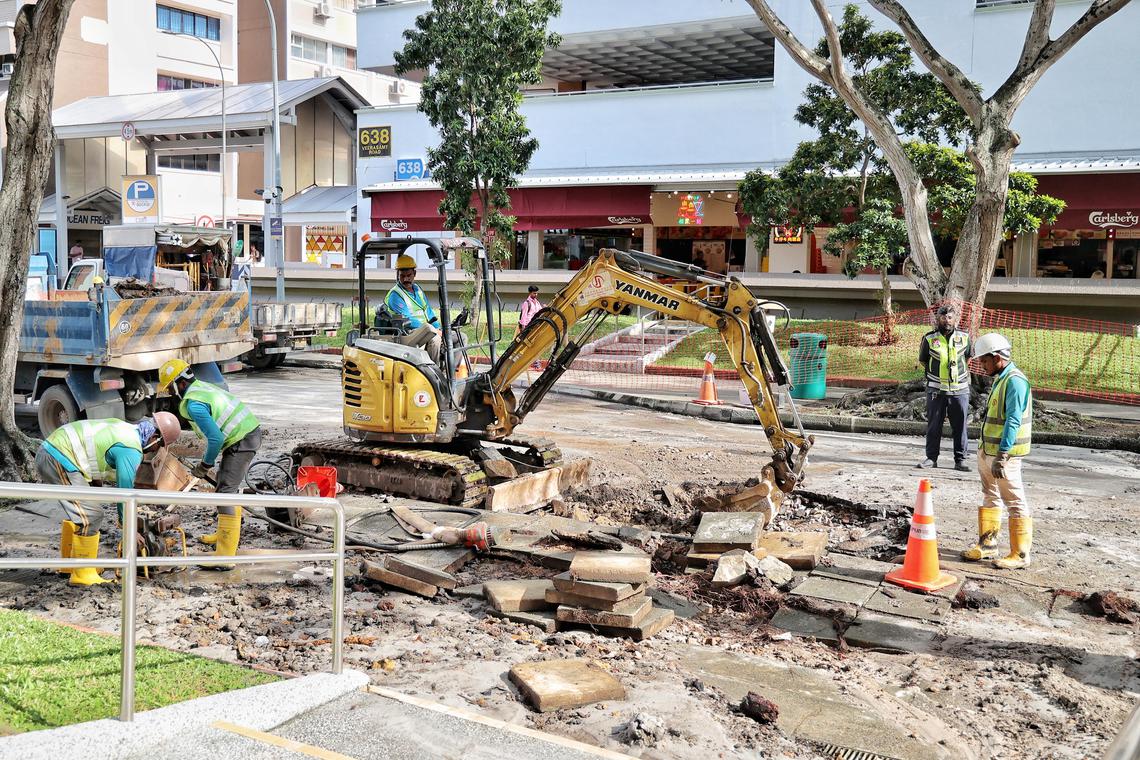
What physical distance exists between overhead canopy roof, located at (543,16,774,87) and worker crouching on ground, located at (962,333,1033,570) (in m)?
23.0

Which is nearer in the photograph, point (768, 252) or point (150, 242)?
point (150, 242)

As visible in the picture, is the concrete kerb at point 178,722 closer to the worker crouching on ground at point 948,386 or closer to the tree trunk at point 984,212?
the worker crouching on ground at point 948,386

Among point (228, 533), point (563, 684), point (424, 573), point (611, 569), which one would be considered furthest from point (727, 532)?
point (228, 533)

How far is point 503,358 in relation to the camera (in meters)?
10.0

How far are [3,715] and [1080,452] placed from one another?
44.6 ft

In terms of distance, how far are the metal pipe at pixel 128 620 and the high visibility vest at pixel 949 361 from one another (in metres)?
10.2

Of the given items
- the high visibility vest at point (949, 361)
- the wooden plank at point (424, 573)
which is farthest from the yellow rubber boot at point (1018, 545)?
the wooden plank at point (424, 573)

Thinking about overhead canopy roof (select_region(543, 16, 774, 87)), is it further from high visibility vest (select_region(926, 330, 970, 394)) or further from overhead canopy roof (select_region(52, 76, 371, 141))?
high visibility vest (select_region(926, 330, 970, 394))

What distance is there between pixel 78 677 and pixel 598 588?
119 inches

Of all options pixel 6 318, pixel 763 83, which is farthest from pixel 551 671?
pixel 763 83

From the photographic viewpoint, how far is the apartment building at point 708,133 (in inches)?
950

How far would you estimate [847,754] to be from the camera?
487cm

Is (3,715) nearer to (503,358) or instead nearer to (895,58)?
(503,358)

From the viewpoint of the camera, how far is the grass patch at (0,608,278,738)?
4536 mm
